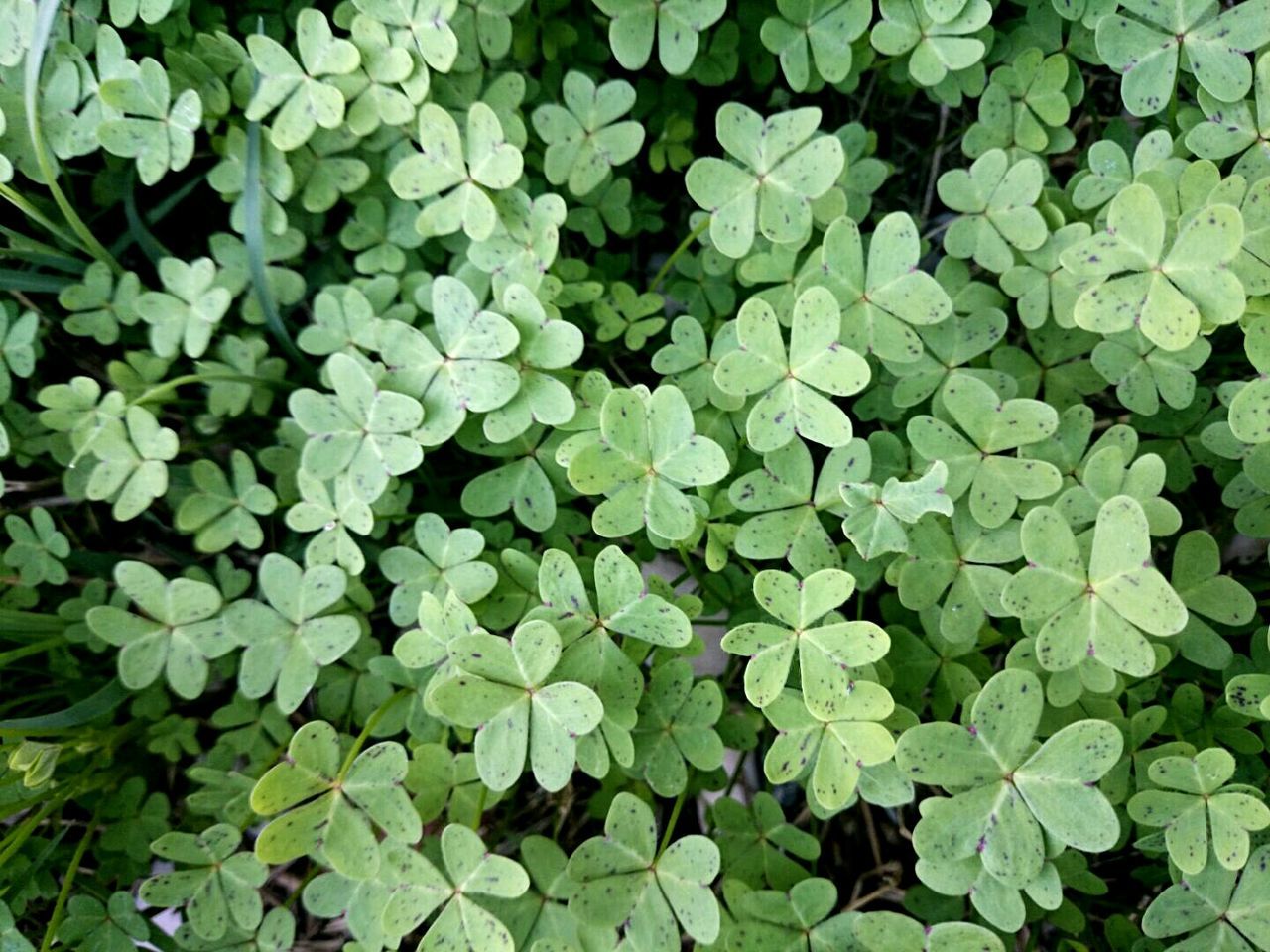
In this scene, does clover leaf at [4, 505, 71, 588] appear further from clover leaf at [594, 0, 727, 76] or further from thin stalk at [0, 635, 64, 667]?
clover leaf at [594, 0, 727, 76]

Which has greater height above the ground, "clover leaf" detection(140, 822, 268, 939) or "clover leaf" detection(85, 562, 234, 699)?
"clover leaf" detection(85, 562, 234, 699)

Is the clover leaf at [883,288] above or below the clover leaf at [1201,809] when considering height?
above

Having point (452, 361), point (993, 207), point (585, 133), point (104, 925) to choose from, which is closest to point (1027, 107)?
point (993, 207)

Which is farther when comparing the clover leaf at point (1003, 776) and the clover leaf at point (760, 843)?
the clover leaf at point (760, 843)

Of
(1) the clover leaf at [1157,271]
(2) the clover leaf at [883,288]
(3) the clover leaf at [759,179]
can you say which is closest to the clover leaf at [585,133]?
(3) the clover leaf at [759,179]

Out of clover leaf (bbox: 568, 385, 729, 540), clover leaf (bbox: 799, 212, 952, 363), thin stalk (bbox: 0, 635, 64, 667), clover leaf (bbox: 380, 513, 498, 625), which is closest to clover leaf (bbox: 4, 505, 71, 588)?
thin stalk (bbox: 0, 635, 64, 667)

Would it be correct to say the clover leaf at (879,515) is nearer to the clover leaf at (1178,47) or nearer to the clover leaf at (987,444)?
the clover leaf at (987,444)

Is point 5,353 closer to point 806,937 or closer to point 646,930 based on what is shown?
point 646,930
